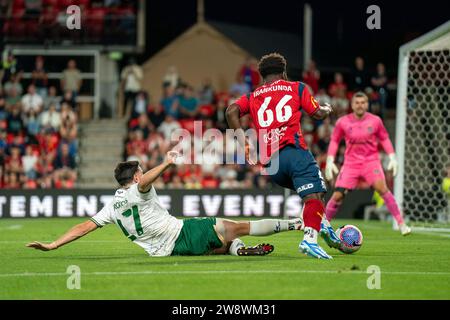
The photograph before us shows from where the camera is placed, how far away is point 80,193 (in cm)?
2142

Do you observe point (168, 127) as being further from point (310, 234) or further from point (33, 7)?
point (310, 234)

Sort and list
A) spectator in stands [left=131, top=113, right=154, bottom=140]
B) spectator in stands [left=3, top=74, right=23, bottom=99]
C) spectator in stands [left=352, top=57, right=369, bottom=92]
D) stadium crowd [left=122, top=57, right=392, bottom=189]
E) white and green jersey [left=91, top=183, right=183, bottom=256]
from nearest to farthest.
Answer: white and green jersey [left=91, top=183, right=183, bottom=256]
stadium crowd [left=122, top=57, right=392, bottom=189]
spectator in stands [left=352, top=57, right=369, bottom=92]
spectator in stands [left=131, top=113, right=154, bottom=140]
spectator in stands [left=3, top=74, right=23, bottom=99]

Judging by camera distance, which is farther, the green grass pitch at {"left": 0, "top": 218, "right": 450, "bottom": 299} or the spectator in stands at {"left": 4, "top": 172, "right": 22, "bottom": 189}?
the spectator in stands at {"left": 4, "top": 172, "right": 22, "bottom": 189}

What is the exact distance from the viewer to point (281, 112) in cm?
1174

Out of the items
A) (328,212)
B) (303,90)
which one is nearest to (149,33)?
(328,212)

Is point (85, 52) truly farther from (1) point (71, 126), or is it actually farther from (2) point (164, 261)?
(2) point (164, 261)

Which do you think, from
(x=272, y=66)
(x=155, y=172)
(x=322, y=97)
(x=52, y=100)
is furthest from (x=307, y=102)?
(x=52, y=100)

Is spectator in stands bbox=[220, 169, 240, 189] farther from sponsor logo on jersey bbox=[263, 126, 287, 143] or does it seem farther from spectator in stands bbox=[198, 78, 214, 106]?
sponsor logo on jersey bbox=[263, 126, 287, 143]

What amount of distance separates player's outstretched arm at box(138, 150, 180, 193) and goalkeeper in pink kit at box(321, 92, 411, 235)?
207 inches

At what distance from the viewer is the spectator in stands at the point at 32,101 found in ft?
84.1

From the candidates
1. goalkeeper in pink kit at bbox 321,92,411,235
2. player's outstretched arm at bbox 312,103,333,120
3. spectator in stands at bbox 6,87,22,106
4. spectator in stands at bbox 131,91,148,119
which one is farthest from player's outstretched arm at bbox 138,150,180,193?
spectator in stands at bbox 6,87,22,106

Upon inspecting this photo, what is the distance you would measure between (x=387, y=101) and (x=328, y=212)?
13032 millimetres

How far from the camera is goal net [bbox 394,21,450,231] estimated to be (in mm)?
17953

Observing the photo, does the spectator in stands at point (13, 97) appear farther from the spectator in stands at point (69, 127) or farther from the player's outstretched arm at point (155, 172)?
the player's outstretched arm at point (155, 172)
